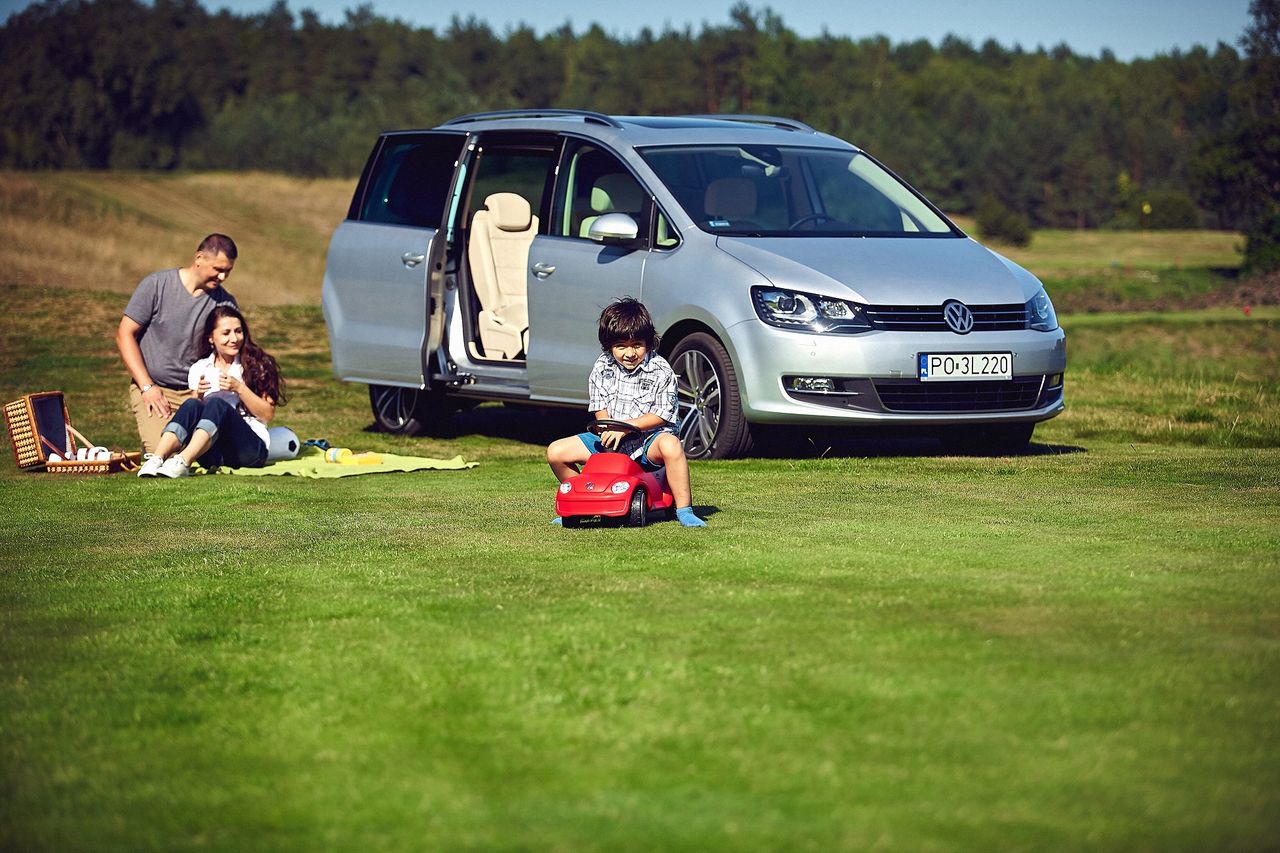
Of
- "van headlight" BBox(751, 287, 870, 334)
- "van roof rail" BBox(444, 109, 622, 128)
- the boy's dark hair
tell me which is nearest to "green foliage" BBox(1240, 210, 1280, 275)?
"van roof rail" BBox(444, 109, 622, 128)

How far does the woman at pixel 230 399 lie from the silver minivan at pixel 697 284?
1.67m

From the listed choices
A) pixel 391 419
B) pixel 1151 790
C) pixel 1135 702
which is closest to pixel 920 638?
pixel 1135 702

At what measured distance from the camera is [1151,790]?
385 cm

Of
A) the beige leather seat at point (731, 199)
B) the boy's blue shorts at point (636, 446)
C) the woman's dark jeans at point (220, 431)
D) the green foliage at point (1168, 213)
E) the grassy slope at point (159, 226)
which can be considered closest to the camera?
the boy's blue shorts at point (636, 446)

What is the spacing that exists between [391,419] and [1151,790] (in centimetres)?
1027

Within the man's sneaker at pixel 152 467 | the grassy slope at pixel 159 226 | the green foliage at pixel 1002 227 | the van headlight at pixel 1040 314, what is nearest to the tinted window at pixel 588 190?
the van headlight at pixel 1040 314

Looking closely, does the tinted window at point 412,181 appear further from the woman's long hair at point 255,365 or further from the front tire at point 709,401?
the front tire at point 709,401

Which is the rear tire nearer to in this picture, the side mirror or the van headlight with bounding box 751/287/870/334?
the side mirror

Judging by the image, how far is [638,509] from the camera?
805 cm

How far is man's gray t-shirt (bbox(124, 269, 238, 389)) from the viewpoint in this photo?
11430mm

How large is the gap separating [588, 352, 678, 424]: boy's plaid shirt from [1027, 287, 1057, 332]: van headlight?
314 centimetres

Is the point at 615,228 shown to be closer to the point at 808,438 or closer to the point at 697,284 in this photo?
the point at 697,284

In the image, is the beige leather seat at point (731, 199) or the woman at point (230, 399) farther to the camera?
the beige leather seat at point (731, 199)

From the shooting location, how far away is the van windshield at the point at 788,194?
11.4m
